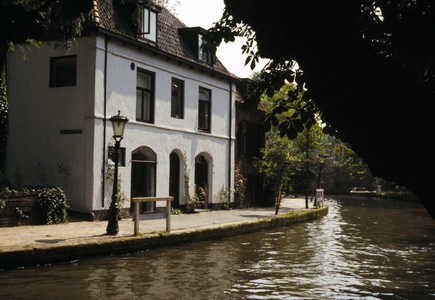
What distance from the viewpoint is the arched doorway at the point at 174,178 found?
57.6 feet

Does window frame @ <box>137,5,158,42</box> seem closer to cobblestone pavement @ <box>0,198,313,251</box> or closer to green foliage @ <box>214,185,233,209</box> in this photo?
cobblestone pavement @ <box>0,198,313,251</box>

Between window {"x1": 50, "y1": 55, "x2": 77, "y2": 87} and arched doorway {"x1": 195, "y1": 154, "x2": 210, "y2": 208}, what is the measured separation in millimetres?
6805

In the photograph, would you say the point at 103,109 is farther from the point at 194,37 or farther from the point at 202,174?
the point at 202,174

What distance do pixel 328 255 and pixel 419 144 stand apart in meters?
8.89

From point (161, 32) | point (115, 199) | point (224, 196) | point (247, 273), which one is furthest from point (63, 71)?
point (247, 273)

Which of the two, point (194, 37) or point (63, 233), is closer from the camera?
point (63, 233)

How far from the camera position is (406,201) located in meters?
37.2

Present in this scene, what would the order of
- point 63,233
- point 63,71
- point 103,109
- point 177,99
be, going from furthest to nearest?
point 177,99
point 63,71
point 103,109
point 63,233

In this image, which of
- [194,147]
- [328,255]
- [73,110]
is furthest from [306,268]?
[194,147]

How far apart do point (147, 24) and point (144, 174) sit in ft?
17.5

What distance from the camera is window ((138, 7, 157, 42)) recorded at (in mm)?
15777

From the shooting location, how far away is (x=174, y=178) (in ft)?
58.1

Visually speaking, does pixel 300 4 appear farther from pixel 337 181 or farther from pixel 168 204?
pixel 337 181

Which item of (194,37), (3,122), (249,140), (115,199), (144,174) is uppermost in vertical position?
(194,37)
